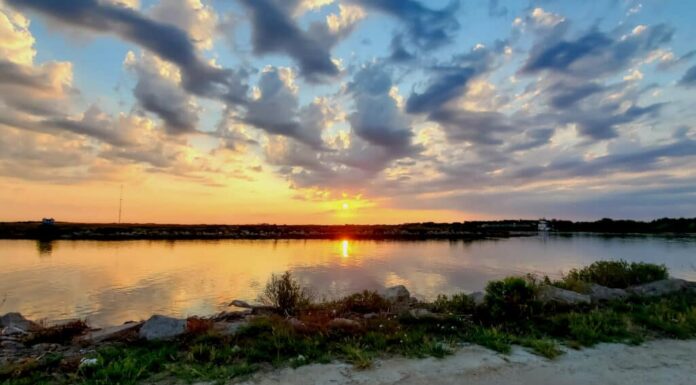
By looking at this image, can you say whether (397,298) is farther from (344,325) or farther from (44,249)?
(44,249)

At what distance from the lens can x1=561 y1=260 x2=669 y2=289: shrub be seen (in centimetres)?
1709

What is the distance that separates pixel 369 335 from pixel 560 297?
691 cm

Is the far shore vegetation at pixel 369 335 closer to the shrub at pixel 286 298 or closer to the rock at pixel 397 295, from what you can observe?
the shrub at pixel 286 298

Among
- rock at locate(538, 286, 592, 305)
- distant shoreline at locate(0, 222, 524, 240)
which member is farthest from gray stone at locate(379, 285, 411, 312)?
distant shoreline at locate(0, 222, 524, 240)

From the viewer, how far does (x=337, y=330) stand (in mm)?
9047

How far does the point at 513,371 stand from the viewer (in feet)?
23.1

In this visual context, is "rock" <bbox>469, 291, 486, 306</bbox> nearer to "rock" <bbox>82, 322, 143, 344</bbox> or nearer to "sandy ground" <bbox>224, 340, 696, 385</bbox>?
"sandy ground" <bbox>224, 340, 696, 385</bbox>

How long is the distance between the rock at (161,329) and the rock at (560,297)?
9.53 metres

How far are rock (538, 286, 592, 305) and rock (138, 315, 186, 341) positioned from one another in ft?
31.3

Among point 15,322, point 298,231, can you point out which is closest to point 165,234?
point 298,231

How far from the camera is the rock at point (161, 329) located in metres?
8.67

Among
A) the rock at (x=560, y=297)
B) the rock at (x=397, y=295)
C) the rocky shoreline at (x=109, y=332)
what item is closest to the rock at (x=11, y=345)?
the rocky shoreline at (x=109, y=332)

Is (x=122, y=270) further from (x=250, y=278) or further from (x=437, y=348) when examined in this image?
(x=437, y=348)

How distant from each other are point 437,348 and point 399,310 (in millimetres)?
3543
